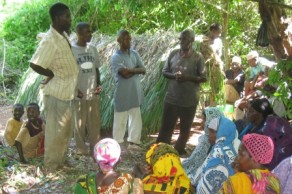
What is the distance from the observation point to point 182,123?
6320 mm

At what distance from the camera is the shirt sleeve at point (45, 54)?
4922 millimetres

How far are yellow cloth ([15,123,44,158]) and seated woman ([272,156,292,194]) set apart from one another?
3.52m

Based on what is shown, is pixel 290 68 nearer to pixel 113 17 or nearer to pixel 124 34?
pixel 124 34

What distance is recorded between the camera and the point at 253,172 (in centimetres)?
272

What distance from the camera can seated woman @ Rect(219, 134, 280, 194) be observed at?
2.69 m

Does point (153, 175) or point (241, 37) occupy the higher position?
point (241, 37)

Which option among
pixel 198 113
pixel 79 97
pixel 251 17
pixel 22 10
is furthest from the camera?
pixel 22 10

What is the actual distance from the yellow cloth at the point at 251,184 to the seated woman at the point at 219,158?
90 cm

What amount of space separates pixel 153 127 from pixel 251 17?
5.89 m

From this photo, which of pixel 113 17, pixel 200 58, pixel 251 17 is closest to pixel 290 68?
pixel 200 58

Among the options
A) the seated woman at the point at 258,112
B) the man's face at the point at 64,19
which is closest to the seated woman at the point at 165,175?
the seated woman at the point at 258,112

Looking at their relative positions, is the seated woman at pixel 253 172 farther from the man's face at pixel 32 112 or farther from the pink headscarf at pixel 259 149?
the man's face at pixel 32 112

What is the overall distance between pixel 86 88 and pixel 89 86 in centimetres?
5

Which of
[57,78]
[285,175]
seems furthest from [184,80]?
[285,175]
